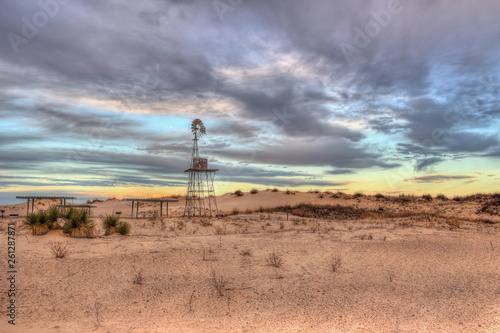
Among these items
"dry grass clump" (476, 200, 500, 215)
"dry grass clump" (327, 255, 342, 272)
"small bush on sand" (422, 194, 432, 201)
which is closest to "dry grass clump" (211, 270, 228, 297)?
"dry grass clump" (327, 255, 342, 272)

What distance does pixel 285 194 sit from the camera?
40.4m

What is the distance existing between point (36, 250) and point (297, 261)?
293 inches

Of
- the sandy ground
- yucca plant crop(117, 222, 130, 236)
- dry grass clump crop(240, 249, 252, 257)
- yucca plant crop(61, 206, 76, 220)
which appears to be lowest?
the sandy ground

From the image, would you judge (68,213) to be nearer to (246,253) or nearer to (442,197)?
(246,253)

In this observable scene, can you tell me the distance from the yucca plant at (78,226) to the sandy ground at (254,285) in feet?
1.21

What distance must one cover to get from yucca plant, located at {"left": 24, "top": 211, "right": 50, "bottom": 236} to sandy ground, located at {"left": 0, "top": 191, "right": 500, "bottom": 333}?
14.1 inches

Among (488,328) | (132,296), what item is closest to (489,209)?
(488,328)

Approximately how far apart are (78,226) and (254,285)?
800cm

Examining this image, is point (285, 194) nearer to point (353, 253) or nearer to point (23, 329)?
point (353, 253)

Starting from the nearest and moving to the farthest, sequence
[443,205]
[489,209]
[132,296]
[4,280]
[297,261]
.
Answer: [132,296], [4,280], [297,261], [489,209], [443,205]

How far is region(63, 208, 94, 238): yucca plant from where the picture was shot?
12742 millimetres

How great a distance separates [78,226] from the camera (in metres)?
A: 12.9

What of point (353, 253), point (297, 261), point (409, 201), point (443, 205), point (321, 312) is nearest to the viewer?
point (321, 312)

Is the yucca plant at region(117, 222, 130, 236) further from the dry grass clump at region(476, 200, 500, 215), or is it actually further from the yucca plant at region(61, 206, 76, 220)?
the dry grass clump at region(476, 200, 500, 215)
